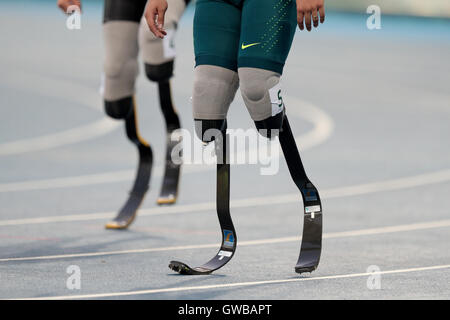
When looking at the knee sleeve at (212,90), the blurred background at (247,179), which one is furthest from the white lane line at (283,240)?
the knee sleeve at (212,90)

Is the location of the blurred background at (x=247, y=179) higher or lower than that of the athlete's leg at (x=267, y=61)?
lower

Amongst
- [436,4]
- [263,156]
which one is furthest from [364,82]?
[436,4]

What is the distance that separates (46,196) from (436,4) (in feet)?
87.7

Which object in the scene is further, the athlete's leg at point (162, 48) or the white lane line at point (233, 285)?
the athlete's leg at point (162, 48)

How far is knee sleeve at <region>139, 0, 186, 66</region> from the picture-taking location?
826cm

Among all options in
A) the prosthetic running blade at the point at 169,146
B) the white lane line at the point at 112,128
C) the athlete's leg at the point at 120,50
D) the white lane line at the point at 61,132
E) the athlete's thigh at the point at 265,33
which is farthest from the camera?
the white lane line at the point at 61,132

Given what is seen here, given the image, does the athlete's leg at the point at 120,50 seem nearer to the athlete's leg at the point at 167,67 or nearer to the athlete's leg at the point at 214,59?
the athlete's leg at the point at 167,67

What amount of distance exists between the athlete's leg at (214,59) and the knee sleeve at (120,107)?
248 cm

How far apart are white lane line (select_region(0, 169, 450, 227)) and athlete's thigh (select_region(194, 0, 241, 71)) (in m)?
2.98

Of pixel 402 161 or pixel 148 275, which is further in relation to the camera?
pixel 402 161

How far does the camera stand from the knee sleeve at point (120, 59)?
8.16 meters

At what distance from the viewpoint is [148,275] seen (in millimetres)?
5855

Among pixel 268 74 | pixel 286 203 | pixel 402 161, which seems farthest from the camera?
pixel 402 161
